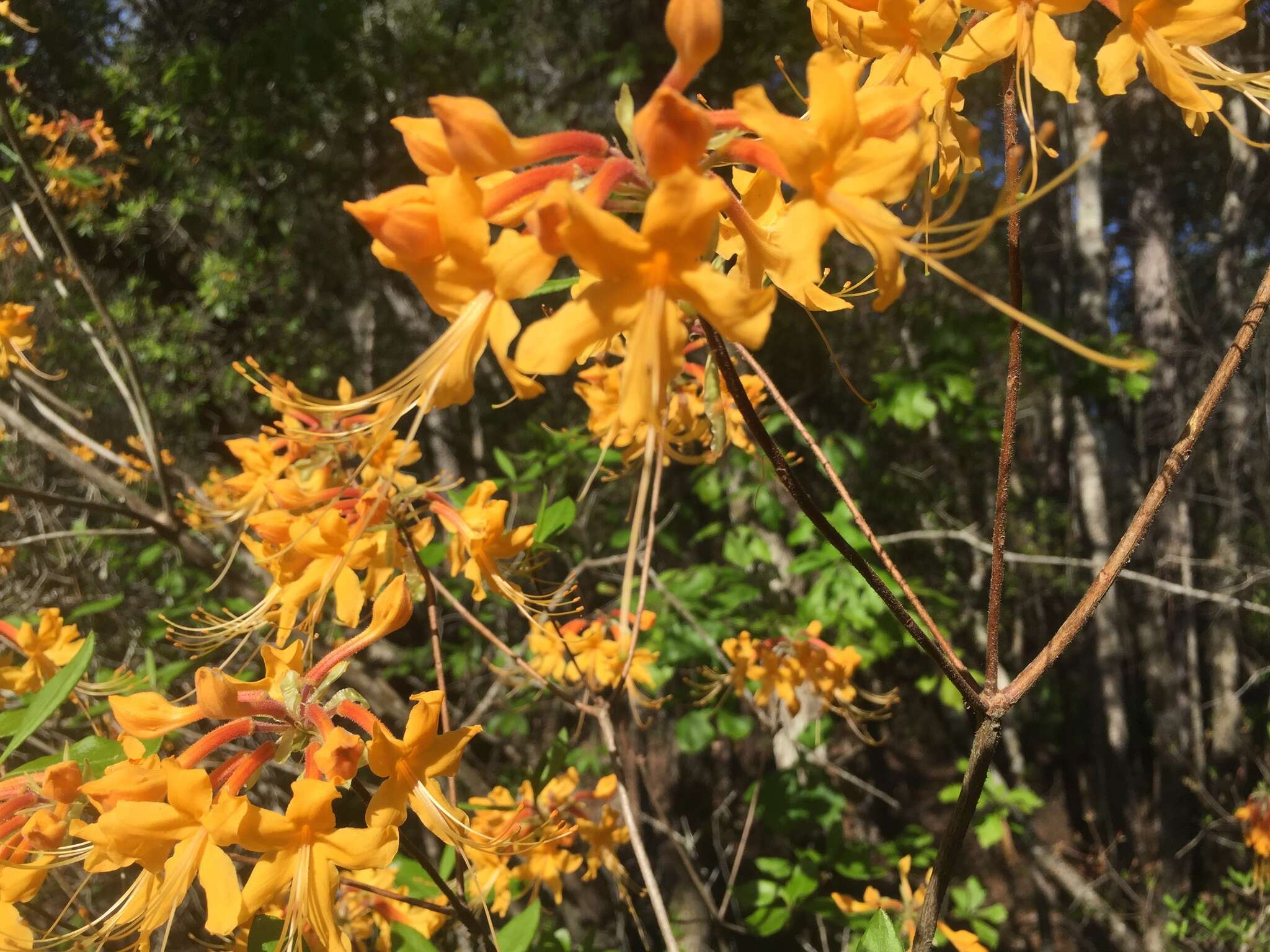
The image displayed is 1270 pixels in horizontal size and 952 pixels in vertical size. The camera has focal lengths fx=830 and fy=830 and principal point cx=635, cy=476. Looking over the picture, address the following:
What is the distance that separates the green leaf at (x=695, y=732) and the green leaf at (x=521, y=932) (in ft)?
4.60

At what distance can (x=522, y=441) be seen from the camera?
6.38 meters

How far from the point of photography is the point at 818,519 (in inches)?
30.0

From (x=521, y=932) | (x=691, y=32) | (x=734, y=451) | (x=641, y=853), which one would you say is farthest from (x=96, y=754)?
(x=734, y=451)

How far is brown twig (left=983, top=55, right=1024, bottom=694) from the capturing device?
0.79 metres

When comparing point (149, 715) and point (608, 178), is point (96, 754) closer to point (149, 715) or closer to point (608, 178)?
point (149, 715)

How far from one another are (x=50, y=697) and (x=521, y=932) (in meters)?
0.80

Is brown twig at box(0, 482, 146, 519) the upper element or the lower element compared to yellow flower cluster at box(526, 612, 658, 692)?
upper

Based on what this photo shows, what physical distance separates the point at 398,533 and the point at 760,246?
88 centimetres

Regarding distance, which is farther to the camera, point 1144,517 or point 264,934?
point 264,934

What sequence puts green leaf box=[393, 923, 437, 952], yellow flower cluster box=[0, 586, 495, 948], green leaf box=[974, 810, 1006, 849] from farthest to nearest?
green leaf box=[974, 810, 1006, 849]
green leaf box=[393, 923, 437, 952]
yellow flower cluster box=[0, 586, 495, 948]

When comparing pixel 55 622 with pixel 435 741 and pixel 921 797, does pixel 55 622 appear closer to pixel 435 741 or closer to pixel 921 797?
pixel 435 741

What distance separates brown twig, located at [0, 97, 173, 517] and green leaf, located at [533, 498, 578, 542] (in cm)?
116

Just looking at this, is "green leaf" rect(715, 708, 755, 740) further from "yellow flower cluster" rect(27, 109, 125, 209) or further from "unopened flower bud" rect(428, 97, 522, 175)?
"yellow flower cluster" rect(27, 109, 125, 209)

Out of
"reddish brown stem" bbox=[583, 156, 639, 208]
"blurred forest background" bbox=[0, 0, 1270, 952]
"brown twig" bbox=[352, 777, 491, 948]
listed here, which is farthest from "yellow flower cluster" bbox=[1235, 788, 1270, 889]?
"reddish brown stem" bbox=[583, 156, 639, 208]
